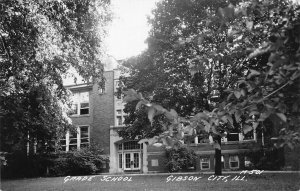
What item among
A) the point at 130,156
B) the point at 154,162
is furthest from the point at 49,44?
the point at 130,156

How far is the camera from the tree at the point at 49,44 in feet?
39.6

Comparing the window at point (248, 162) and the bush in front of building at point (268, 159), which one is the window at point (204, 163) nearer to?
the window at point (248, 162)

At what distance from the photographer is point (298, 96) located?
2562mm

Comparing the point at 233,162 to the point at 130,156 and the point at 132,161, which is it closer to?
the point at 132,161

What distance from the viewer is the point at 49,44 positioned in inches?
519

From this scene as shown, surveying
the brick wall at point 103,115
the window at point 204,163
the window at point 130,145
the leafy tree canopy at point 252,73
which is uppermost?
the brick wall at point 103,115

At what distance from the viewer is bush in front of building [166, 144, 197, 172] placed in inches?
1194

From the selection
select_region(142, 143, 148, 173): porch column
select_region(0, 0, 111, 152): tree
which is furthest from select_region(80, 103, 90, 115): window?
select_region(0, 0, 111, 152): tree

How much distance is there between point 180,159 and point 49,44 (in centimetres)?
2021

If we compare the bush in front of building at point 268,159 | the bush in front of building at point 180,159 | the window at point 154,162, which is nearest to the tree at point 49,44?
the bush in front of building at point 180,159

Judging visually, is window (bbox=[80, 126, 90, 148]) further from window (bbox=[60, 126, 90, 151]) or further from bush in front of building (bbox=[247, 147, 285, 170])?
bush in front of building (bbox=[247, 147, 285, 170])

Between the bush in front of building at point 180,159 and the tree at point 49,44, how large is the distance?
53.5 feet

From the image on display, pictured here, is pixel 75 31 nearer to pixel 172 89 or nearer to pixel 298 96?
pixel 172 89

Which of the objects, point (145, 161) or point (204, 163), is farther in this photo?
point (145, 161)
